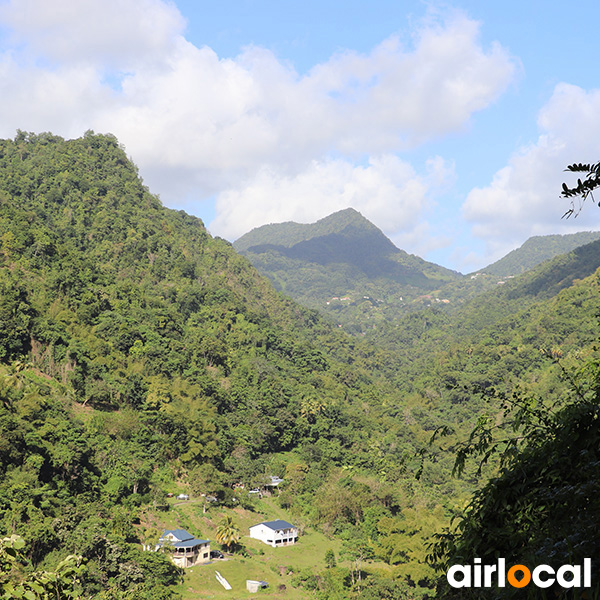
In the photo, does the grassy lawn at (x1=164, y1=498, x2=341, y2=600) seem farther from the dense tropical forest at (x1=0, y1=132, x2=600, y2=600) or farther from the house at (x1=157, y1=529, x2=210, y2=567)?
the house at (x1=157, y1=529, x2=210, y2=567)

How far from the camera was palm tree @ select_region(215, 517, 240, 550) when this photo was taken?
39.2m

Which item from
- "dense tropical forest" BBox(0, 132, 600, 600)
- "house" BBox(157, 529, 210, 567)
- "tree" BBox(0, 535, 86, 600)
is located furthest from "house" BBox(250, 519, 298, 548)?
"tree" BBox(0, 535, 86, 600)

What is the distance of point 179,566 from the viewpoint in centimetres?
3456

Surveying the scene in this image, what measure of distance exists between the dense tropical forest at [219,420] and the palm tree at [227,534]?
100 centimetres

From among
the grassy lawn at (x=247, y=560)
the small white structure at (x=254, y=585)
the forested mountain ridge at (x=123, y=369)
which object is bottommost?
the small white structure at (x=254, y=585)

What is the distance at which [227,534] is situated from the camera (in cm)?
3916

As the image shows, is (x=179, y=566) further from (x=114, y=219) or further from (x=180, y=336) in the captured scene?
(x=114, y=219)

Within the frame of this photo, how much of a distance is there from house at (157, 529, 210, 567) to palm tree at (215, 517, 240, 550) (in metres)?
1.20

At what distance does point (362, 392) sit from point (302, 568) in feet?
148

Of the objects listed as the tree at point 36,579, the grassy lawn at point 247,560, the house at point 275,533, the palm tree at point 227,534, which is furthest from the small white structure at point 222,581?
the tree at point 36,579

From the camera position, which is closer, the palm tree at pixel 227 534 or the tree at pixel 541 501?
the tree at pixel 541 501

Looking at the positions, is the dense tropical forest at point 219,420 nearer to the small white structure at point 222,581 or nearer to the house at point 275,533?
the house at point 275,533

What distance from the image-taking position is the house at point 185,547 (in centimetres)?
3556

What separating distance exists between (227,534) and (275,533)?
433 cm
